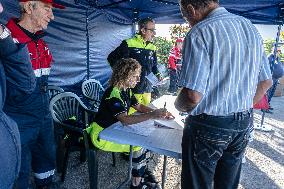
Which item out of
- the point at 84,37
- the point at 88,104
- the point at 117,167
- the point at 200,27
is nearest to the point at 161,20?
the point at 84,37

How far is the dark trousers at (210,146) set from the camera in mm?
1801

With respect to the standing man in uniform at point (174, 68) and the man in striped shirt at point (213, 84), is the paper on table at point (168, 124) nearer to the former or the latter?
the man in striped shirt at point (213, 84)

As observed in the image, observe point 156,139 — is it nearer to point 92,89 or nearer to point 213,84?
point 213,84

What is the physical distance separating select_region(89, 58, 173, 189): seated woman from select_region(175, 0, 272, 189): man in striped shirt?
33.4 inches

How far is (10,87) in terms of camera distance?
168 centimetres

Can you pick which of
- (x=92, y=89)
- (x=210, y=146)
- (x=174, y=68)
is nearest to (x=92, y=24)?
(x=92, y=89)

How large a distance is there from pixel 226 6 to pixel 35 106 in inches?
167

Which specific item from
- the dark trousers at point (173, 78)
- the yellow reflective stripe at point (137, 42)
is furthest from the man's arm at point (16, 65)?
the dark trousers at point (173, 78)

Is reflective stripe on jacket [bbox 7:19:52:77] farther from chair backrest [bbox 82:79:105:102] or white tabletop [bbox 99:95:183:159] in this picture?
chair backrest [bbox 82:79:105:102]

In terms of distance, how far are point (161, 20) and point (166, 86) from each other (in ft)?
11.4

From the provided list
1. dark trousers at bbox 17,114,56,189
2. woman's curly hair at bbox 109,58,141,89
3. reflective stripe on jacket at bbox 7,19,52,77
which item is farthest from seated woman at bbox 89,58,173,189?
reflective stripe on jacket at bbox 7,19,52,77

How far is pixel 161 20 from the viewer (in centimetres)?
864

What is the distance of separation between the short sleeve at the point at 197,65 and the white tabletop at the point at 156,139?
626mm

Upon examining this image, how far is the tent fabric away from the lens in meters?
5.40
